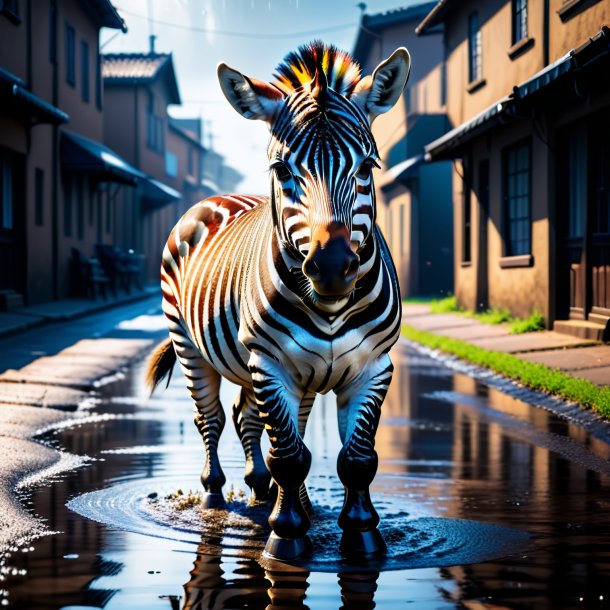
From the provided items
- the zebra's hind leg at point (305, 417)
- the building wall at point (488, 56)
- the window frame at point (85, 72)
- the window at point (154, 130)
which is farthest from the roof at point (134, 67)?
the zebra's hind leg at point (305, 417)

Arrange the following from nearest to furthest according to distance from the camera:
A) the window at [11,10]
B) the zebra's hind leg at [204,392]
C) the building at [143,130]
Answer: the zebra's hind leg at [204,392] < the window at [11,10] < the building at [143,130]

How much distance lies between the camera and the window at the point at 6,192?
21.9 meters

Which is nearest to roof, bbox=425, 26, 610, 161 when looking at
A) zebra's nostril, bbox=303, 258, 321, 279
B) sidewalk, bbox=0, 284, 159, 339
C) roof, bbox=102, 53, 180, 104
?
sidewalk, bbox=0, 284, 159, 339

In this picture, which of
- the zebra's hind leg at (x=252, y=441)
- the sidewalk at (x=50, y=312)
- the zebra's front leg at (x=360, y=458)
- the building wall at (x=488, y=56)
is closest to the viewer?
the zebra's front leg at (x=360, y=458)

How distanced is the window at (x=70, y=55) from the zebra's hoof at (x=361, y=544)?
24914 mm

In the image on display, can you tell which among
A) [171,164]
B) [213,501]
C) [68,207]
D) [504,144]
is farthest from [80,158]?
[171,164]

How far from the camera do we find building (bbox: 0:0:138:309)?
70.9ft

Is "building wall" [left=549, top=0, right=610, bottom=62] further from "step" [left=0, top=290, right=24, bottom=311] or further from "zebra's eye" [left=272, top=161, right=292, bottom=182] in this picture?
"step" [left=0, top=290, right=24, bottom=311]

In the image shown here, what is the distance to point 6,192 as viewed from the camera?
22.2 m

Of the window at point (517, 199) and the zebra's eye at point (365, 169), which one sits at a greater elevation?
the window at point (517, 199)

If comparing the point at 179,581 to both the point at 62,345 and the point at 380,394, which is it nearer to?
the point at 380,394

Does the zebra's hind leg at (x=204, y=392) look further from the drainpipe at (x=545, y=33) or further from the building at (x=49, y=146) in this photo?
the building at (x=49, y=146)

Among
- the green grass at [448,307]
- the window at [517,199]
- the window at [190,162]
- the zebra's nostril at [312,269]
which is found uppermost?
the window at [190,162]

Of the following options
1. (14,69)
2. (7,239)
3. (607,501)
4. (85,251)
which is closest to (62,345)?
(7,239)
